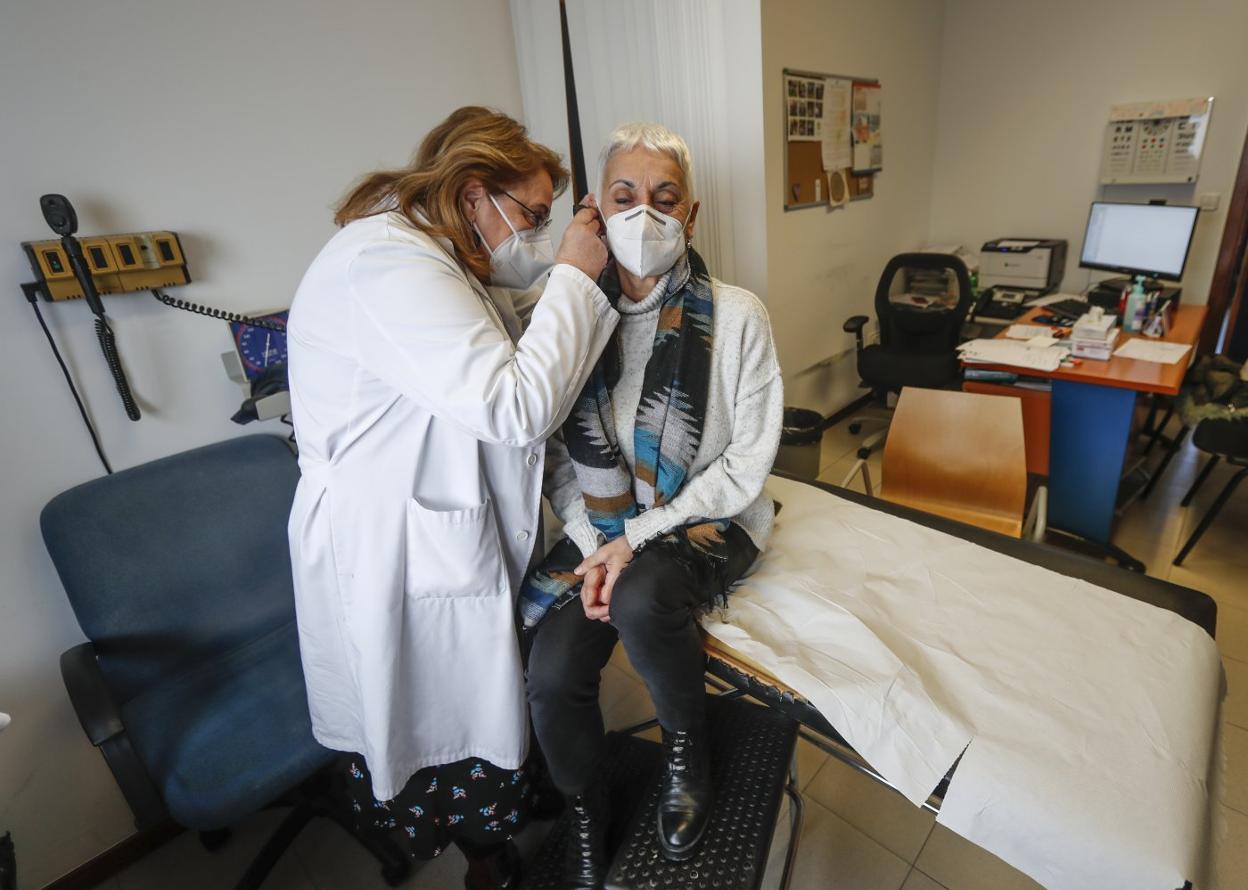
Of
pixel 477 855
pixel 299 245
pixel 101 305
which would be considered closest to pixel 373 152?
pixel 299 245

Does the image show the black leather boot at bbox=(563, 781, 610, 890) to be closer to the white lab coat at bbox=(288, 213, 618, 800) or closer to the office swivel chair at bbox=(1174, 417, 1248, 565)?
the white lab coat at bbox=(288, 213, 618, 800)

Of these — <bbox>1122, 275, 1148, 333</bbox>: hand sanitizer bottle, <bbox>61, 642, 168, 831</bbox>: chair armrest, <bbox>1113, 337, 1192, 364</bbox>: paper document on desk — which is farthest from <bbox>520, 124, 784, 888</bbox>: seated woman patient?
<bbox>1122, 275, 1148, 333</bbox>: hand sanitizer bottle

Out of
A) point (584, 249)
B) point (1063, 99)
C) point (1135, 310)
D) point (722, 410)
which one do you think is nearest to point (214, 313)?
point (584, 249)

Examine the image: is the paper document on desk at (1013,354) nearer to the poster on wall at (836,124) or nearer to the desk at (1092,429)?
the desk at (1092,429)

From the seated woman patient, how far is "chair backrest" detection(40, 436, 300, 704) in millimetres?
809

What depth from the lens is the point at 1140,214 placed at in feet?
9.68

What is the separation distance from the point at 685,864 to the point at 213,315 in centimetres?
159

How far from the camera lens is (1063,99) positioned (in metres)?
3.54

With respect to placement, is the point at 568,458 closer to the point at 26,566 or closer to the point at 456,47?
the point at 26,566

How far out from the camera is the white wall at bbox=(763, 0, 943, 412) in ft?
9.29

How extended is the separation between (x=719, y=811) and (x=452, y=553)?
674 mm

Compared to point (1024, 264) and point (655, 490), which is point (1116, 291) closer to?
point (1024, 264)

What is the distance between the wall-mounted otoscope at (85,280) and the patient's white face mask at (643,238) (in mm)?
1147

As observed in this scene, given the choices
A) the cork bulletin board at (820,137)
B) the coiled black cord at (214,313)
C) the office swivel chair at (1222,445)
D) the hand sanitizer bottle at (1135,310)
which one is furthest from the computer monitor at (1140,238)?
the coiled black cord at (214,313)
